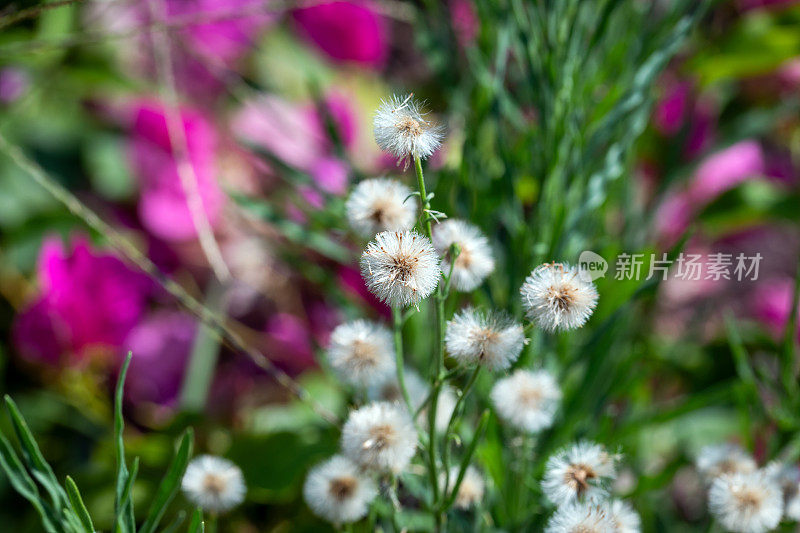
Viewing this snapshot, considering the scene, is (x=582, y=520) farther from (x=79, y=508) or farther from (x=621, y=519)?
(x=79, y=508)

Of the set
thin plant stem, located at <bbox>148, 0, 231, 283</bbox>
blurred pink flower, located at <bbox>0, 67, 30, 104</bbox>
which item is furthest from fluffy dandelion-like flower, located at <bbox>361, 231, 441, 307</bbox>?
blurred pink flower, located at <bbox>0, 67, 30, 104</bbox>

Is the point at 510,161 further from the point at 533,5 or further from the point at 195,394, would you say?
the point at 195,394

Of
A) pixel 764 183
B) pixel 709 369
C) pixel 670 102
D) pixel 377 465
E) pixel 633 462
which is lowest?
pixel 377 465

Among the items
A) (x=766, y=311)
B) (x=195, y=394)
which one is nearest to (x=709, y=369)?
(x=766, y=311)

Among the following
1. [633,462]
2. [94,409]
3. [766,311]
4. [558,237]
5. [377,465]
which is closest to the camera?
[377,465]

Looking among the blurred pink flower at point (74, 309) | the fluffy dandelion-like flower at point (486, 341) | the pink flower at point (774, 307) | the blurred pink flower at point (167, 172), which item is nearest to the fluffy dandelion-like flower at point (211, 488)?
the fluffy dandelion-like flower at point (486, 341)
